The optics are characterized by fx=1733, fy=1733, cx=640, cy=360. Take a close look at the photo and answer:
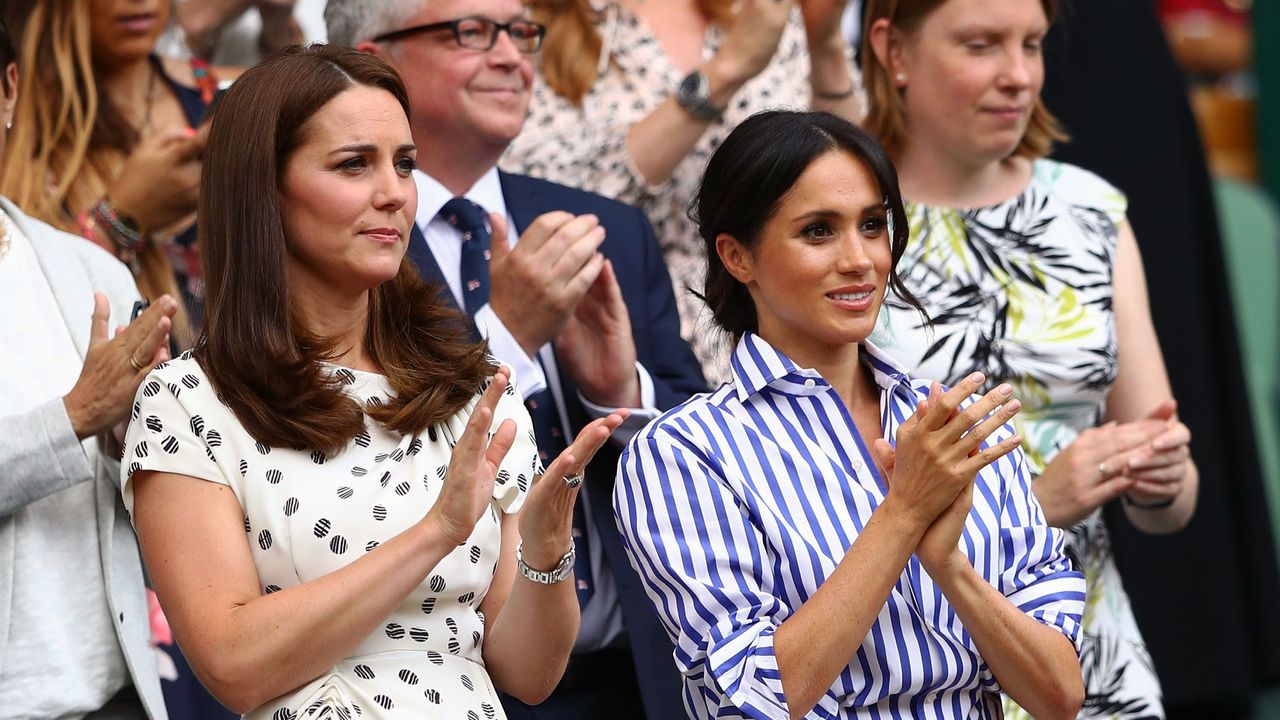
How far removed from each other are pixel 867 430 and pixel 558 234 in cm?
65

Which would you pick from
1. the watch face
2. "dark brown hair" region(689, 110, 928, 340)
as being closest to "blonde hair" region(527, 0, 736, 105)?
the watch face

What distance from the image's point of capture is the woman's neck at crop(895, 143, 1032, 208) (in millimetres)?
3244

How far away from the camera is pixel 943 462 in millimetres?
2223

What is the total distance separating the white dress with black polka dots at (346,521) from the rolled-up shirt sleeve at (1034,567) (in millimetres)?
735

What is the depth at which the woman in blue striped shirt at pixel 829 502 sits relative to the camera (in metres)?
2.23

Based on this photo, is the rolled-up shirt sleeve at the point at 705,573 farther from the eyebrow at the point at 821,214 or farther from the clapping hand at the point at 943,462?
the eyebrow at the point at 821,214

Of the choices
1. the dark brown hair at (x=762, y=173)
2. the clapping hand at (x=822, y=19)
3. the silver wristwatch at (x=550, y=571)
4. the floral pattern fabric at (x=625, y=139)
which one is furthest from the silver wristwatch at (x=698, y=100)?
the silver wristwatch at (x=550, y=571)

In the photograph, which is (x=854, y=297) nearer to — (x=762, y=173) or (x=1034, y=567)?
(x=762, y=173)

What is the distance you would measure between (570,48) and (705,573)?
1680mm

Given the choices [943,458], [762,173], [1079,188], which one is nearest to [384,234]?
[762,173]

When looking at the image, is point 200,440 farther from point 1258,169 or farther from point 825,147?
point 1258,169

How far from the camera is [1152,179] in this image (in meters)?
4.86

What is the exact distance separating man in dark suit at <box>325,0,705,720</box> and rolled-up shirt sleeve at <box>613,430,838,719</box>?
47cm

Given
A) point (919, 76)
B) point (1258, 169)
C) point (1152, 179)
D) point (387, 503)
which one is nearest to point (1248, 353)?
point (1258, 169)
